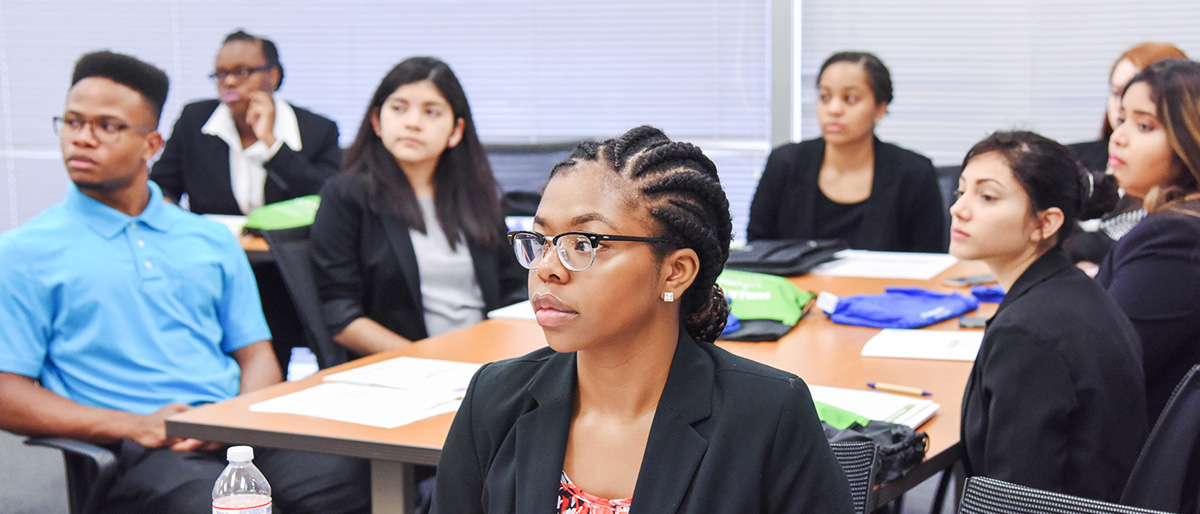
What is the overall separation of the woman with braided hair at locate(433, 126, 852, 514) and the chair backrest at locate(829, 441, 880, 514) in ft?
0.64

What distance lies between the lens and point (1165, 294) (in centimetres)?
233

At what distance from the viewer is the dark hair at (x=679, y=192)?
52.7 inches

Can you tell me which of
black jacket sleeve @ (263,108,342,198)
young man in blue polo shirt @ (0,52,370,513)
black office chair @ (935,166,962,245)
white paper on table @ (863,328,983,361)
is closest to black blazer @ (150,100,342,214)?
black jacket sleeve @ (263,108,342,198)

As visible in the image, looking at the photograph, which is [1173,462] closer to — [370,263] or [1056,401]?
[1056,401]

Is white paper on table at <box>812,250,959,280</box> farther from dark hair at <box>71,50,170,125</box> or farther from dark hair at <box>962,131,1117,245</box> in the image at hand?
dark hair at <box>71,50,170,125</box>

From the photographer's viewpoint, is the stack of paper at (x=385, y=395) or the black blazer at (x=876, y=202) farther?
the black blazer at (x=876, y=202)

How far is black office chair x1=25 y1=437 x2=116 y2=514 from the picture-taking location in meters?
2.05

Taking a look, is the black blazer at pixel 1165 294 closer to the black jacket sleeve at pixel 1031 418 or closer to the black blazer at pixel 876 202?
the black jacket sleeve at pixel 1031 418

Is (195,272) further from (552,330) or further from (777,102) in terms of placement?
(777,102)

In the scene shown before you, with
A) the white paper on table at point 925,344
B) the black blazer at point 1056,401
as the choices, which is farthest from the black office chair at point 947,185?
the black blazer at point 1056,401

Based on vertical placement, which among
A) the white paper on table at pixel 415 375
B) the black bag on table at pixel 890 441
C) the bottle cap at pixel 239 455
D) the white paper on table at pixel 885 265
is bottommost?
the white paper on table at pixel 885 265

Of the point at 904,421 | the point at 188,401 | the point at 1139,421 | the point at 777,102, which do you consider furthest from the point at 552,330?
the point at 777,102

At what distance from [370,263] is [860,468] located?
1.89 metres

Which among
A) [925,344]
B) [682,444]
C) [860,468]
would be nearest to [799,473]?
[682,444]
